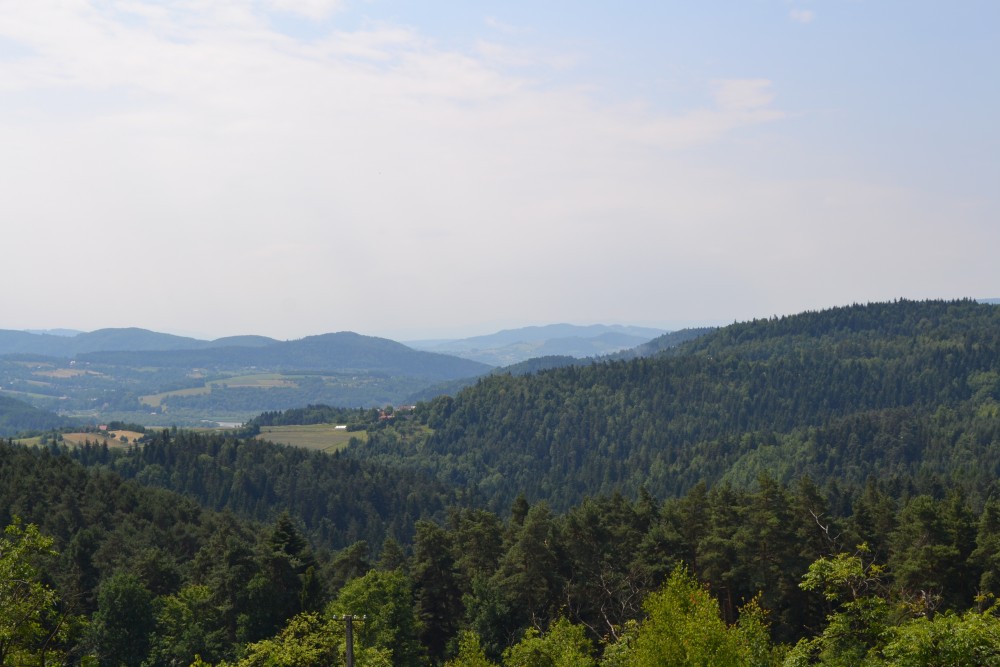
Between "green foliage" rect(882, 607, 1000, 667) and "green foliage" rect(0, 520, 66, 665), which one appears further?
"green foliage" rect(0, 520, 66, 665)

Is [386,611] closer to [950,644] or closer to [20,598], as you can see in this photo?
[20,598]

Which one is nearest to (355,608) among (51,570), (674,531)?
(674,531)

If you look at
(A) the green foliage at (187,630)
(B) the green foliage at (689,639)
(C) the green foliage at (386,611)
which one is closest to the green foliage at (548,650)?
(B) the green foliage at (689,639)

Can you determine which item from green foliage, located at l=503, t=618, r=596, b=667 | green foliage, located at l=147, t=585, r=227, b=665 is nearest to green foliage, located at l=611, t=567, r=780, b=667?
green foliage, located at l=503, t=618, r=596, b=667

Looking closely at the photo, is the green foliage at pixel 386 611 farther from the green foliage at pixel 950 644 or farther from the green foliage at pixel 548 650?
the green foliage at pixel 950 644

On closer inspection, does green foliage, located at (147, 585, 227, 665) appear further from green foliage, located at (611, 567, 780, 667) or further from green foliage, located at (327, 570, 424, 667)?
green foliage, located at (611, 567, 780, 667)

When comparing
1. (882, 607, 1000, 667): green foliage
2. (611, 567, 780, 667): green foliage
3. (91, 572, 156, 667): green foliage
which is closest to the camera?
(882, 607, 1000, 667): green foliage

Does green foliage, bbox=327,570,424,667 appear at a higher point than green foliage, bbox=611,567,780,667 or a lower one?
lower

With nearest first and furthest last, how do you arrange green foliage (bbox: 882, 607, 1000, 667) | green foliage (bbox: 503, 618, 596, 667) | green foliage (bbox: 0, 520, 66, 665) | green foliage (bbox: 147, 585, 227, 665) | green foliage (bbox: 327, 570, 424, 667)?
green foliage (bbox: 882, 607, 1000, 667) < green foliage (bbox: 0, 520, 66, 665) < green foliage (bbox: 503, 618, 596, 667) < green foliage (bbox: 327, 570, 424, 667) < green foliage (bbox: 147, 585, 227, 665)

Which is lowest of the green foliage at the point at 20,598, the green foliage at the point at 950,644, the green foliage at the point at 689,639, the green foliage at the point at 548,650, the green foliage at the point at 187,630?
the green foliage at the point at 187,630

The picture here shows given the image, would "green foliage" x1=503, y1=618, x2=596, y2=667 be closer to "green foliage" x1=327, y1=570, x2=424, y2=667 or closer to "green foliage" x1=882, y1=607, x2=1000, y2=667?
"green foliage" x1=327, y1=570, x2=424, y2=667

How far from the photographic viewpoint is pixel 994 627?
97.7 feet

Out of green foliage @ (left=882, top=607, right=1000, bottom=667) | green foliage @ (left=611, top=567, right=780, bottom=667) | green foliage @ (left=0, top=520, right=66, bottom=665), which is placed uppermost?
green foliage @ (left=0, top=520, right=66, bottom=665)

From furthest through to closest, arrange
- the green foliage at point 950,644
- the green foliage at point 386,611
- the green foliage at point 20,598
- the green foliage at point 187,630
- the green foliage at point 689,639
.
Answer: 1. the green foliage at point 187,630
2. the green foliage at point 386,611
3. the green foliage at point 689,639
4. the green foliage at point 20,598
5. the green foliage at point 950,644
